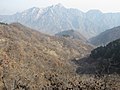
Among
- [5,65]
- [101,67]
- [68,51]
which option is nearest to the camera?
[5,65]

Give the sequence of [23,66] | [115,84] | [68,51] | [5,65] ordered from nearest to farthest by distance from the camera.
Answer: [115,84]
[5,65]
[23,66]
[68,51]

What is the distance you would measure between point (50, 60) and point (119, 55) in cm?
2866

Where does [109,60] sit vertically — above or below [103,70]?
above

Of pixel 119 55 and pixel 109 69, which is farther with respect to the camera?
pixel 119 55

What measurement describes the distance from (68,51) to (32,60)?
6735 centimetres

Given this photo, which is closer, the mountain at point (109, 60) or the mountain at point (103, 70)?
the mountain at point (103, 70)

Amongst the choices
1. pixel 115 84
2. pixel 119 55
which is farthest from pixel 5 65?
pixel 119 55

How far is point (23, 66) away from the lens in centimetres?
9175

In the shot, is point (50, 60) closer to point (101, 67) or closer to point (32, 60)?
point (32, 60)

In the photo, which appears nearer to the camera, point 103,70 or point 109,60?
point 103,70

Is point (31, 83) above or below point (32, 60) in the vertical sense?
below

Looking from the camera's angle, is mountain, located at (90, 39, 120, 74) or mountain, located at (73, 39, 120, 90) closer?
mountain, located at (73, 39, 120, 90)

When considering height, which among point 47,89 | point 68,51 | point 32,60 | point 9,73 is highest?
point 68,51

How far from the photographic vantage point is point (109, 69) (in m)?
105
